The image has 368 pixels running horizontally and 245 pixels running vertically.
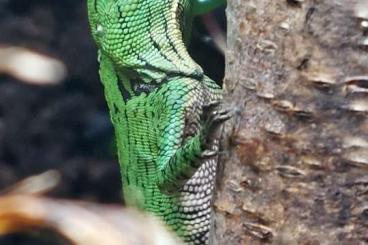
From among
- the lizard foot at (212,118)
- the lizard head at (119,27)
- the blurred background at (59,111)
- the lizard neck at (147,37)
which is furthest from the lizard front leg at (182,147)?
the blurred background at (59,111)

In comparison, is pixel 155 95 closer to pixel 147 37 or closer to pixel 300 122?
pixel 147 37

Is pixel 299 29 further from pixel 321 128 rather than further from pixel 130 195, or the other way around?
pixel 130 195

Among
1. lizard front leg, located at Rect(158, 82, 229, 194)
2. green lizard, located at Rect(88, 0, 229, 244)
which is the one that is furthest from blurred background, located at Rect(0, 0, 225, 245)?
lizard front leg, located at Rect(158, 82, 229, 194)

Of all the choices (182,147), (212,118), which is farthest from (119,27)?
(212,118)

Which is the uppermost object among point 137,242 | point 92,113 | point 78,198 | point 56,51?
point 137,242

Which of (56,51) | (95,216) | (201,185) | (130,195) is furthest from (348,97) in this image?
(56,51)

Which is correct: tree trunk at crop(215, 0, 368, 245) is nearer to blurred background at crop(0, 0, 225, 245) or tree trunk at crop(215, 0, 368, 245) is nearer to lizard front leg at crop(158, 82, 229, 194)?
lizard front leg at crop(158, 82, 229, 194)

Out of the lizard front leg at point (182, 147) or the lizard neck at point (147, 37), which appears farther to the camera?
the lizard neck at point (147, 37)

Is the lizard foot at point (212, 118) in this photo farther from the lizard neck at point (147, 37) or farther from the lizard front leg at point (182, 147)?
the lizard neck at point (147, 37)
